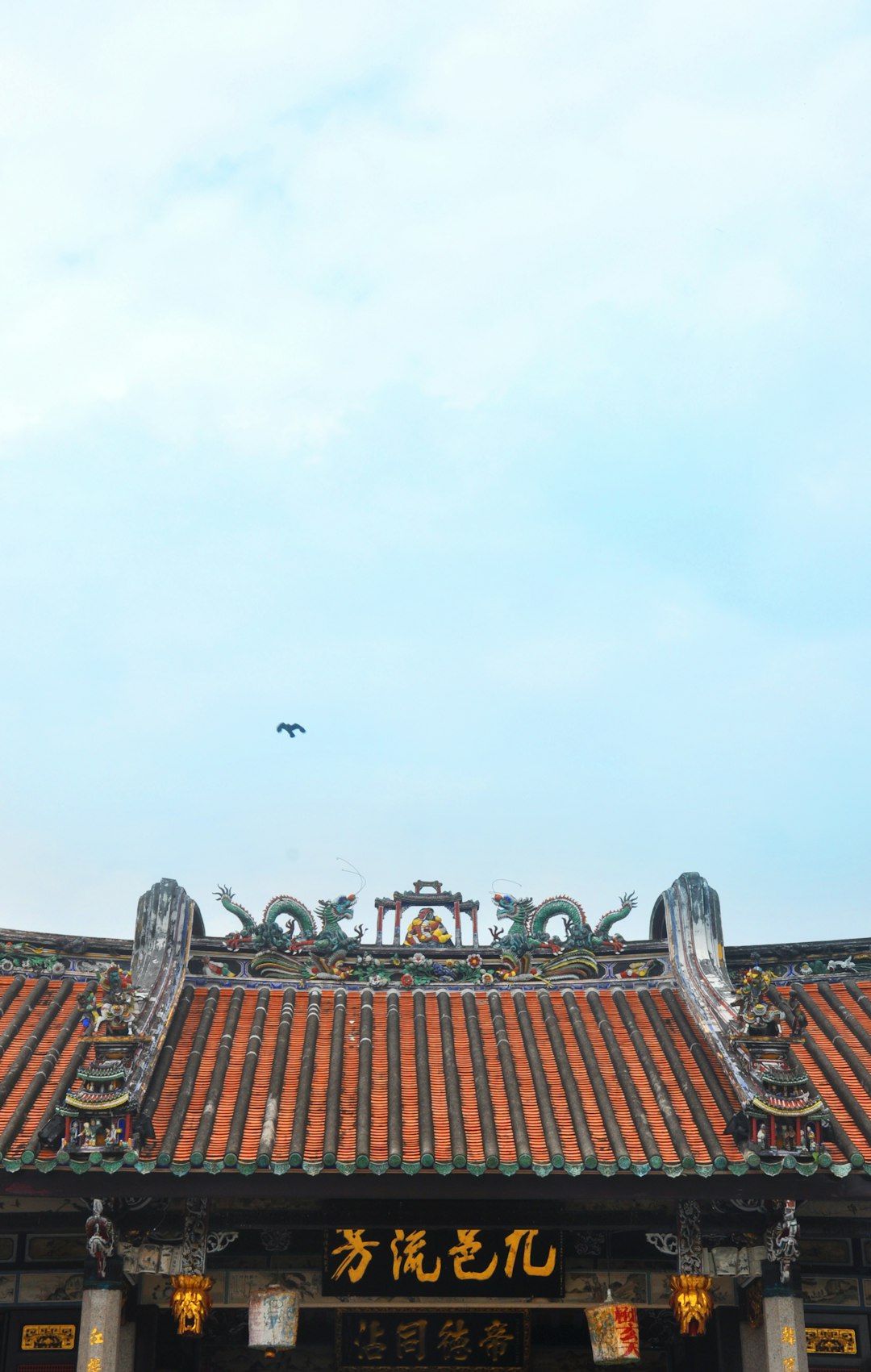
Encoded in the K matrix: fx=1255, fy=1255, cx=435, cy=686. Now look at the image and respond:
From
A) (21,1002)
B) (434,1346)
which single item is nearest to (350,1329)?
(434,1346)

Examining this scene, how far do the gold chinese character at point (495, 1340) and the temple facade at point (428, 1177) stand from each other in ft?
0.13

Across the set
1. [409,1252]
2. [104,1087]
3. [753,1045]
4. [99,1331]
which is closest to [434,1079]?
[409,1252]

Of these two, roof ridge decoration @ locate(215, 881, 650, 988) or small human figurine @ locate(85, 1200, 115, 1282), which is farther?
roof ridge decoration @ locate(215, 881, 650, 988)

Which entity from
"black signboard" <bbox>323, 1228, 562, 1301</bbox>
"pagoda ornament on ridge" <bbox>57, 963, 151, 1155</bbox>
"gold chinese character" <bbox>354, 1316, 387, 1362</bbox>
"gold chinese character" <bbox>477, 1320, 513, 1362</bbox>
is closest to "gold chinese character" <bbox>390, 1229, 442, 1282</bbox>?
"black signboard" <bbox>323, 1228, 562, 1301</bbox>

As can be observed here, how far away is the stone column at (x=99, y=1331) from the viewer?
10.3 m

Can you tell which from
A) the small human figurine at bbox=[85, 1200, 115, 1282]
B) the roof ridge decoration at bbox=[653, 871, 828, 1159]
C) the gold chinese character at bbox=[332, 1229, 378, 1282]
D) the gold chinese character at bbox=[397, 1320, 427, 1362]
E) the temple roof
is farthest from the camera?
the gold chinese character at bbox=[397, 1320, 427, 1362]

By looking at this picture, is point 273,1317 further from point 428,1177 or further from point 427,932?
point 427,932

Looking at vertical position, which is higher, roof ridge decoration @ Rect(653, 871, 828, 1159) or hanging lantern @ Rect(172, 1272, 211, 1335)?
roof ridge decoration @ Rect(653, 871, 828, 1159)

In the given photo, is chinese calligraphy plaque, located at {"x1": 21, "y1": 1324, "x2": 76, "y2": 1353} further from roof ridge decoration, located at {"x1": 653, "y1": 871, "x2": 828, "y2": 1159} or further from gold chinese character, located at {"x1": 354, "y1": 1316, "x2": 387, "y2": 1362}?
roof ridge decoration, located at {"x1": 653, "y1": 871, "x2": 828, "y2": 1159}

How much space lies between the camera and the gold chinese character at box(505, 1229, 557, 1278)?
11.2m

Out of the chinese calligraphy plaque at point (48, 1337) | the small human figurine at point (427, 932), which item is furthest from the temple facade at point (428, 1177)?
the small human figurine at point (427, 932)

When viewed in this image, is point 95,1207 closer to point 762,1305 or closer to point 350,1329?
point 350,1329

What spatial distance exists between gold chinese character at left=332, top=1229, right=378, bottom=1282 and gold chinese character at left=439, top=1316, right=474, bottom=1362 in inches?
53.6

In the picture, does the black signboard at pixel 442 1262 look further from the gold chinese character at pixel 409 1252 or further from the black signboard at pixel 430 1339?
the black signboard at pixel 430 1339
